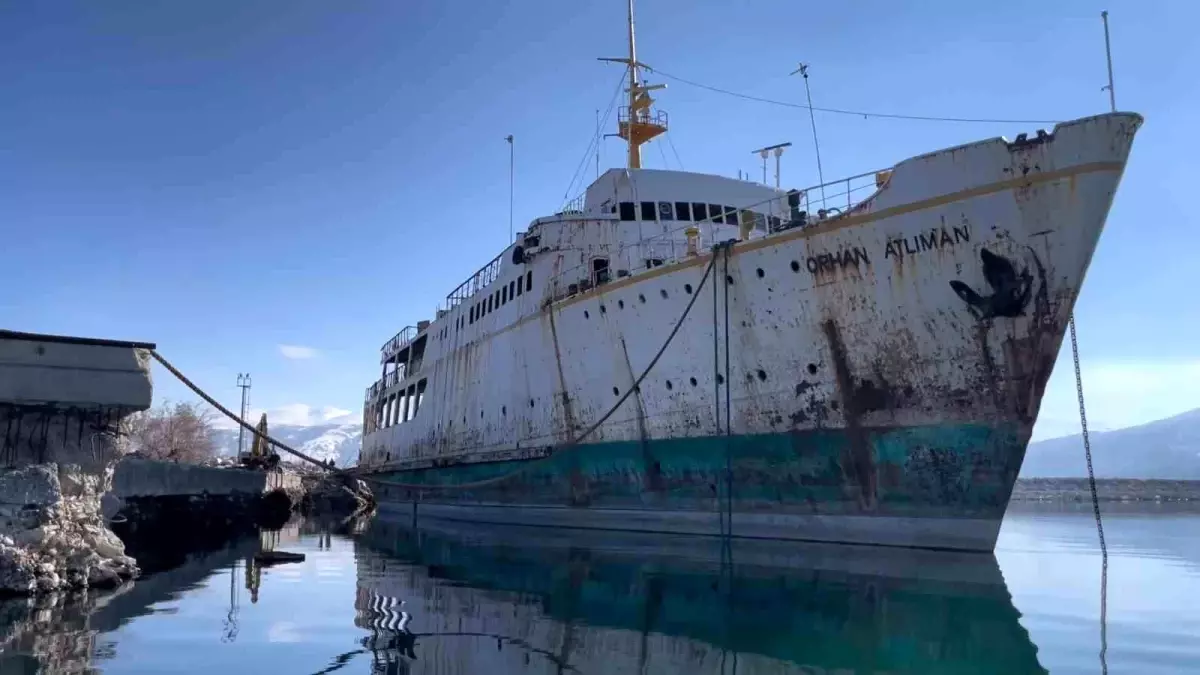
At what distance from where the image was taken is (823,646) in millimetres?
6867

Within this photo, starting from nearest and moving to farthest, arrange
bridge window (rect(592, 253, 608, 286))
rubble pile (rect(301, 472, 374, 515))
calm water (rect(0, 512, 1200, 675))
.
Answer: calm water (rect(0, 512, 1200, 675)), bridge window (rect(592, 253, 608, 286)), rubble pile (rect(301, 472, 374, 515))

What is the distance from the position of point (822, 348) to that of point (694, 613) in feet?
23.5

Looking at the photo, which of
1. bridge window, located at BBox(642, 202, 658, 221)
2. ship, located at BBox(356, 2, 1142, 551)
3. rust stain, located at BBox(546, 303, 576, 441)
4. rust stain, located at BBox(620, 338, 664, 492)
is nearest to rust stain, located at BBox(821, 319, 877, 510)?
ship, located at BBox(356, 2, 1142, 551)

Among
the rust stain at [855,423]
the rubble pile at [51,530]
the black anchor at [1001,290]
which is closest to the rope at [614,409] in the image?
the rust stain at [855,423]

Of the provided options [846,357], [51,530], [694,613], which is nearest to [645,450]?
[846,357]

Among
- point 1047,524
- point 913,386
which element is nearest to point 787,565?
point 913,386

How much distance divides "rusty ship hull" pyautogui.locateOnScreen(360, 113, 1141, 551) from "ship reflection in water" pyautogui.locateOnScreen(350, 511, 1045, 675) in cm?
137

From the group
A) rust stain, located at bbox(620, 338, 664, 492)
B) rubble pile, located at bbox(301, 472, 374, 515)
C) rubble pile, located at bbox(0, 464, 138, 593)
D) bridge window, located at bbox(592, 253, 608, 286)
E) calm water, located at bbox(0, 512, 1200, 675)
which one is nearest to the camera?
calm water, located at bbox(0, 512, 1200, 675)

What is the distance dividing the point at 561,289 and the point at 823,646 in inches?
573

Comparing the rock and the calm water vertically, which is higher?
the rock

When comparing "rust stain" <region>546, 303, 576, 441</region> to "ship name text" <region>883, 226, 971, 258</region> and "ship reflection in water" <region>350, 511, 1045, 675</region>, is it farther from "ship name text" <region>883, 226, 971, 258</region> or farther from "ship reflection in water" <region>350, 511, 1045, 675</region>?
"ship name text" <region>883, 226, 971, 258</region>

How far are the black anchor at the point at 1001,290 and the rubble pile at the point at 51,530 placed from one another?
12.7 meters

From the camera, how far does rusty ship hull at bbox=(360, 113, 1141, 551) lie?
12.6 m

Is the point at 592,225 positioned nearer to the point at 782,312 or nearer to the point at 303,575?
the point at 782,312
